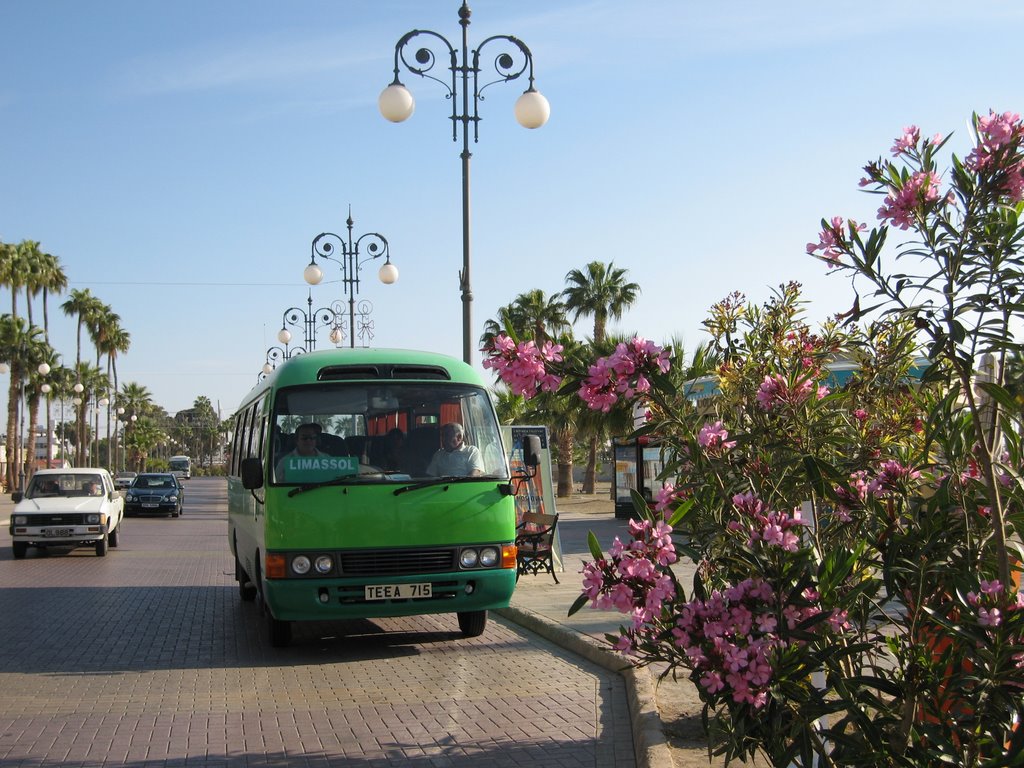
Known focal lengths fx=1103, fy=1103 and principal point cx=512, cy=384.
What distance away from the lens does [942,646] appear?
519 centimetres

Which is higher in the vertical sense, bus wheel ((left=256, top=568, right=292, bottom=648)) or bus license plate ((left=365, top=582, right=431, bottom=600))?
bus license plate ((left=365, top=582, right=431, bottom=600))

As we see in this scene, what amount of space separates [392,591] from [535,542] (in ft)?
16.5

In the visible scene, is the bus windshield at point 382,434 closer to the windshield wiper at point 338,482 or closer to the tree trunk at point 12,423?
the windshield wiper at point 338,482

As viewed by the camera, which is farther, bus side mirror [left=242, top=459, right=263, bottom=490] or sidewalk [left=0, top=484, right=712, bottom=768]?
bus side mirror [left=242, top=459, right=263, bottom=490]

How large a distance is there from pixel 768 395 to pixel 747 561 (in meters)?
0.77

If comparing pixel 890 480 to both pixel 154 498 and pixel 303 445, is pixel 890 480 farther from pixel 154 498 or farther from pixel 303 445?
pixel 154 498

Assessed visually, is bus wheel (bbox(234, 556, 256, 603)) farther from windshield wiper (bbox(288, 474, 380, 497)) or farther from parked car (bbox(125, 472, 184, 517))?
parked car (bbox(125, 472, 184, 517))

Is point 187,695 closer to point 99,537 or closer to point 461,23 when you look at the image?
point 461,23

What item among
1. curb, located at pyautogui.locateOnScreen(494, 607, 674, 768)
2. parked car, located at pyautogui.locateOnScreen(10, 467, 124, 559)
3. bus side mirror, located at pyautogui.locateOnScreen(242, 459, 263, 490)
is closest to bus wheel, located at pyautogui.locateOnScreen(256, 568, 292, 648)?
bus side mirror, located at pyautogui.locateOnScreen(242, 459, 263, 490)

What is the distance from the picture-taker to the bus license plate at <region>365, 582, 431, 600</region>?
9.41m

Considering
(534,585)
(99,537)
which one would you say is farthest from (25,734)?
(99,537)

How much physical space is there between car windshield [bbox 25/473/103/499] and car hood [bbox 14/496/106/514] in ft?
0.98

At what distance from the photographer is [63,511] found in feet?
65.9

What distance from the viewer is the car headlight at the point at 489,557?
975cm
